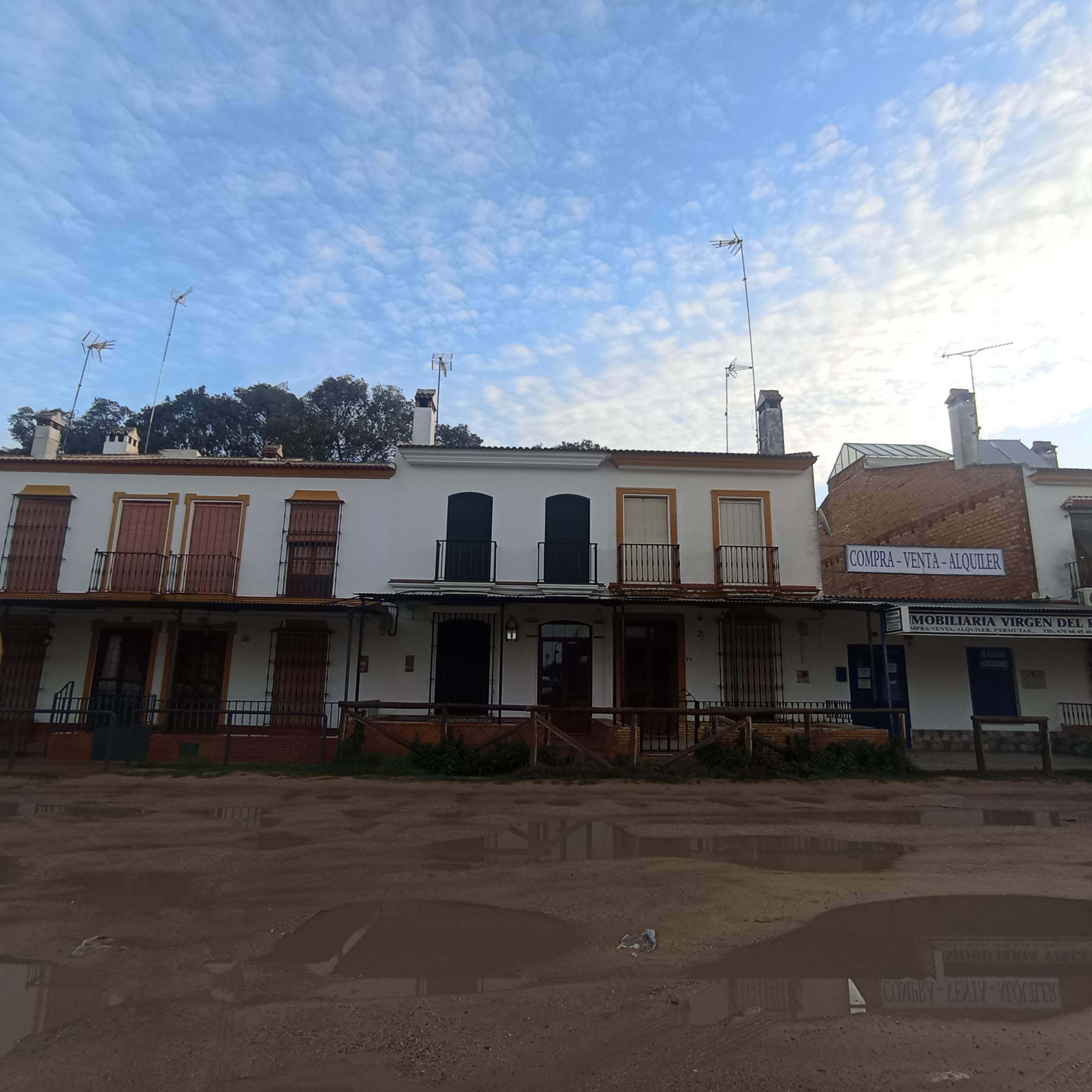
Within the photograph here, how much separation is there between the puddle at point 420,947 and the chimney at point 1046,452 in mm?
23725

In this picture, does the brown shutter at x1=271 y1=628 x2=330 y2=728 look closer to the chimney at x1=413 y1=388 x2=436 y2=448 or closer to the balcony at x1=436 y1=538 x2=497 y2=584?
the balcony at x1=436 y1=538 x2=497 y2=584

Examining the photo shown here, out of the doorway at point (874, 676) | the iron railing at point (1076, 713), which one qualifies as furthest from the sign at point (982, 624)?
the iron railing at point (1076, 713)

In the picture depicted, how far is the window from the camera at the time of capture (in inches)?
596

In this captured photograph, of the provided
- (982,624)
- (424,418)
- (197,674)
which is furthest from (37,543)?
(982,624)

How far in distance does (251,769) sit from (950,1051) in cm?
1086

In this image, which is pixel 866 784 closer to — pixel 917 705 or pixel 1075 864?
pixel 1075 864

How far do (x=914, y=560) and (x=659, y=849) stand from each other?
41.7 feet

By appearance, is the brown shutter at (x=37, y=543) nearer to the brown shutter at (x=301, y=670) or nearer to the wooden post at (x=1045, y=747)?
the brown shutter at (x=301, y=670)

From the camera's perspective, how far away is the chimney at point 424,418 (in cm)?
1720

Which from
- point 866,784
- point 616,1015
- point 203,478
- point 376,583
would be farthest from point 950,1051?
point 203,478

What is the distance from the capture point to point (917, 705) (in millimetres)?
15617

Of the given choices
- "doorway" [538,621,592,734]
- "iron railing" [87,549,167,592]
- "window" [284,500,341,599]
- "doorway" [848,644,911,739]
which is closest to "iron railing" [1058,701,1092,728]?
"doorway" [848,644,911,739]

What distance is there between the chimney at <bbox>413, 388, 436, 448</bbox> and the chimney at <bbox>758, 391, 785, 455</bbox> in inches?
328

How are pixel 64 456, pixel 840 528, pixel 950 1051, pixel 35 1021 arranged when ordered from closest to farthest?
pixel 950 1051
pixel 35 1021
pixel 64 456
pixel 840 528
